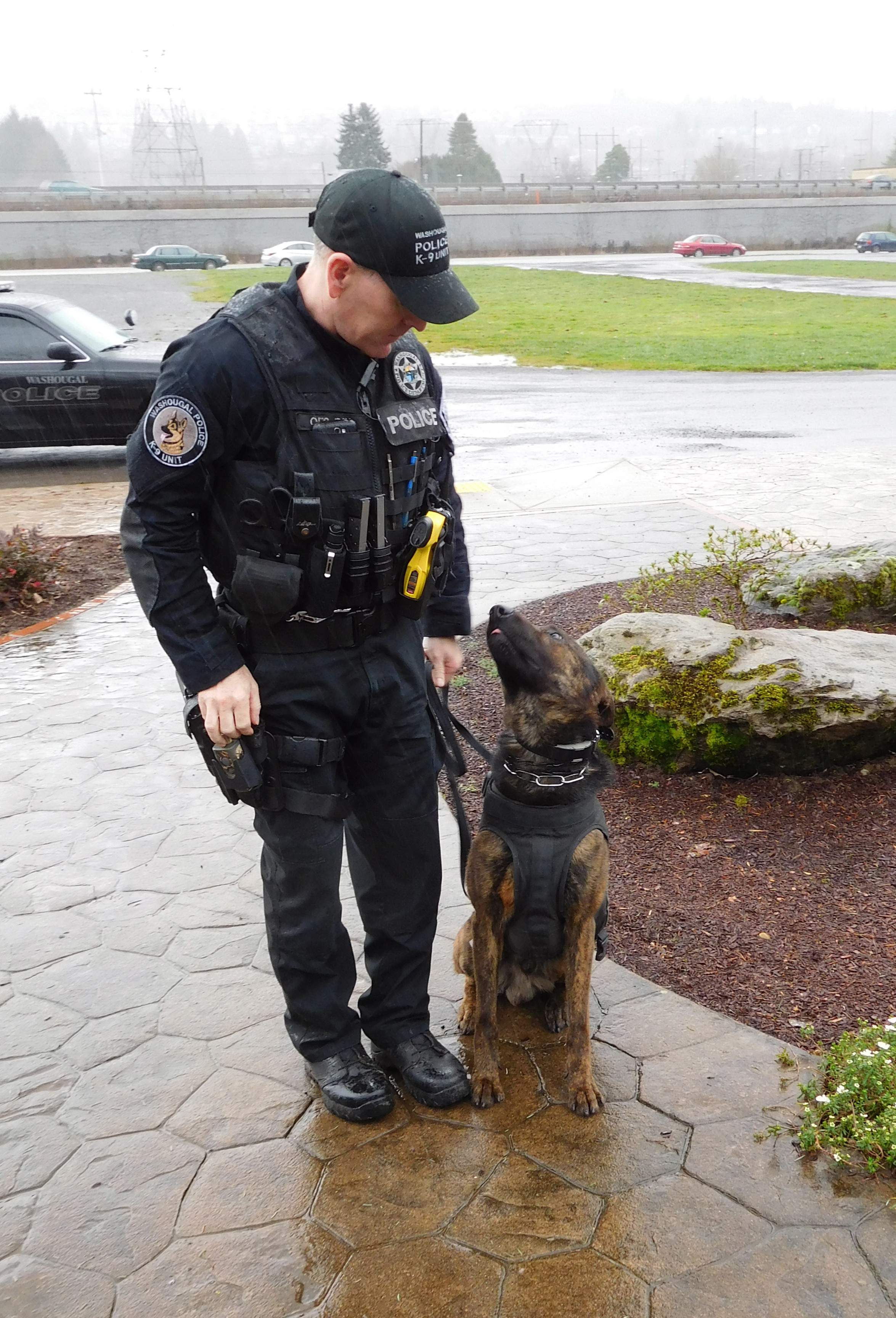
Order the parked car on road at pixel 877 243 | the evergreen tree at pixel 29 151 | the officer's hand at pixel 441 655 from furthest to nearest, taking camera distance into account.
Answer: the evergreen tree at pixel 29 151
the parked car on road at pixel 877 243
the officer's hand at pixel 441 655

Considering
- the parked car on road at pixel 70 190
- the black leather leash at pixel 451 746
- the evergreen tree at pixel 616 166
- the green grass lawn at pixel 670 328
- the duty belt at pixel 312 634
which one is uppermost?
the evergreen tree at pixel 616 166

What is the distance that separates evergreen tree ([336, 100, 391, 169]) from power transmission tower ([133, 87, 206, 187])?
20.6 metres

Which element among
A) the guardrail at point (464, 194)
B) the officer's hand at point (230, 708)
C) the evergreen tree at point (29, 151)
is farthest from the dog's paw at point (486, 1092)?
the evergreen tree at point (29, 151)

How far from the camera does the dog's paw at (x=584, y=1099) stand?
3.05 metres

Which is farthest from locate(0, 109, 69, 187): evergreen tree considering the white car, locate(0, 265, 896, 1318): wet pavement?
locate(0, 265, 896, 1318): wet pavement

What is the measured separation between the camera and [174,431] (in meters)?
2.50

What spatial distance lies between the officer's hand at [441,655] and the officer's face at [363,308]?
37.0 inches

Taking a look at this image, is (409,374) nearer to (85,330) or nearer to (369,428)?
(369,428)

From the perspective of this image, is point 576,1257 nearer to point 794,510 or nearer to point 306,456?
point 306,456

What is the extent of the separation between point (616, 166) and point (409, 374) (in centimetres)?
12561

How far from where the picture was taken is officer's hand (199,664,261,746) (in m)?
2.64

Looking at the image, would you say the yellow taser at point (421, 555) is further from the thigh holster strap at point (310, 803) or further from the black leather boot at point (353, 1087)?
the black leather boot at point (353, 1087)

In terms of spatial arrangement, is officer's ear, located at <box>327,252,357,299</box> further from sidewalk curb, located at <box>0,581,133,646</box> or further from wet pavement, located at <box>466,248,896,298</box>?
wet pavement, located at <box>466,248,896,298</box>

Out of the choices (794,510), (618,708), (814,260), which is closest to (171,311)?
(794,510)
